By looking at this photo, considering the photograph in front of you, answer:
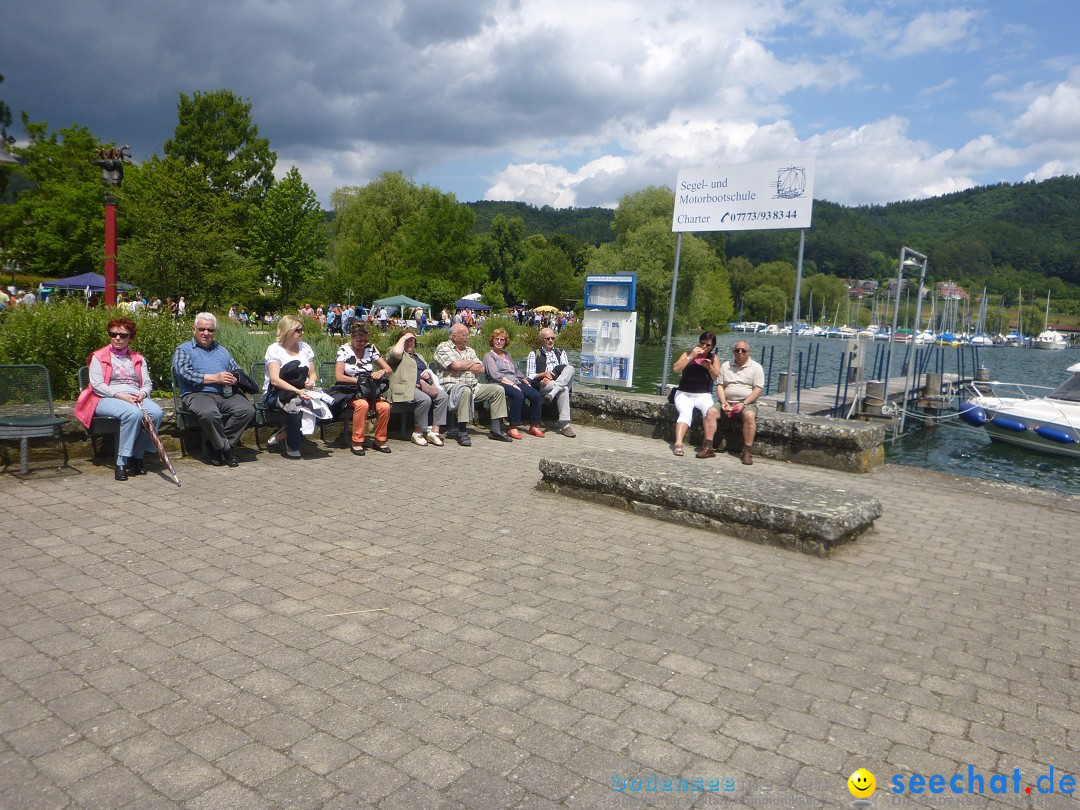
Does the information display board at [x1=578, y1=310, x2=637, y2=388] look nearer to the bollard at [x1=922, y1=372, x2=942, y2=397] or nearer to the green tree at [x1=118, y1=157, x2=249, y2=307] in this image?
the green tree at [x1=118, y1=157, x2=249, y2=307]

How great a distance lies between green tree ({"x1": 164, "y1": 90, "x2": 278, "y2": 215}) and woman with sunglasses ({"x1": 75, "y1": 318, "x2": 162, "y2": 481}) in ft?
134

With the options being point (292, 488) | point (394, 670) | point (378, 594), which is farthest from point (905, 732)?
point (292, 488)

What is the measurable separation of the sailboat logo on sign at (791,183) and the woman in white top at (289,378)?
22.9ft

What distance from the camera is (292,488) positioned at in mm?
6551

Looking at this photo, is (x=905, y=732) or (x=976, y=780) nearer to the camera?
(x=976, y=780)

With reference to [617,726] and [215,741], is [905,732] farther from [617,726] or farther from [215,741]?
[215,741]

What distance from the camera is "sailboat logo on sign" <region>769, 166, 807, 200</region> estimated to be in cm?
1039

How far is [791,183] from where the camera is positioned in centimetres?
1048

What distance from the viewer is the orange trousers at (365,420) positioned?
8.08 m

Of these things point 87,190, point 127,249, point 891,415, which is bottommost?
point 891,415

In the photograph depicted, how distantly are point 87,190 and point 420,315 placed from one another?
1728 centimetres

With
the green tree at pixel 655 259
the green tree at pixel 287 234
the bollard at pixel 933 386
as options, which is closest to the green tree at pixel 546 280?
the green tree at pixel 655 259

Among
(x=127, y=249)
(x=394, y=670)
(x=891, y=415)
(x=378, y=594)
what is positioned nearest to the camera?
(x=394, y=670)

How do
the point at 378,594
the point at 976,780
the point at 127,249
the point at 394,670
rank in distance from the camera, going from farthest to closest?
1. the point at 127,249
2. the point at 378,594
3. the point at 394,670
4. the point at 976,780
